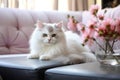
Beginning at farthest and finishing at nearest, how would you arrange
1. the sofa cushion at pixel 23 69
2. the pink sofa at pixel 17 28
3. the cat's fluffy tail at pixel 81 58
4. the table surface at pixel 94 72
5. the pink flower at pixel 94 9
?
1. the pink sofa at pixel 17 28
2. the cat's fluffy tail at pixel 81 58
3. the sofa cushion at pixel 23 69
4. the pink flower at pixel 94 9
5. the table surface at pixel 94 72

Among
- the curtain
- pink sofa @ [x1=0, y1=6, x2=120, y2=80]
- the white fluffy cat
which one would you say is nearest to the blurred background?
the curtain

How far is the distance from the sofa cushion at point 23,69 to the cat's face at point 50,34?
0.17m

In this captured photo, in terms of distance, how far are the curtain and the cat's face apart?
113 centimetres

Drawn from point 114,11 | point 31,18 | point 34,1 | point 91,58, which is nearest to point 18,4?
point 34,1

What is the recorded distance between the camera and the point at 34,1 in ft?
9.26

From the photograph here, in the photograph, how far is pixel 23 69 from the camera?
1.33m

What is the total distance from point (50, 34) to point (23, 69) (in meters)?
0.32

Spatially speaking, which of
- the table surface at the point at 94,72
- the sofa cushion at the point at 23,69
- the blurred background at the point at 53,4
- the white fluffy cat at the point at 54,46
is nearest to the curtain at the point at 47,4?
the blurred background at the point at 53,4

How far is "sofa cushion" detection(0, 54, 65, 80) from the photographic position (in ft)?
4.23

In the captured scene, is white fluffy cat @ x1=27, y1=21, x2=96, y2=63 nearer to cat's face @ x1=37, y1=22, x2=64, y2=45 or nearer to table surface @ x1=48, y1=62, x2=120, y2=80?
cat's face @ x1=37, y1=22, x2=64, y2=45

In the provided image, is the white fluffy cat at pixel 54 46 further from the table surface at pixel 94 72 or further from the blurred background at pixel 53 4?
the blurred background at pixel 53 4

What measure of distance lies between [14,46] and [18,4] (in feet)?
2.78

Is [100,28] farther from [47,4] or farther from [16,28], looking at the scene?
[47,4]

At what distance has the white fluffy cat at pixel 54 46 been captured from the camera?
154 cm
